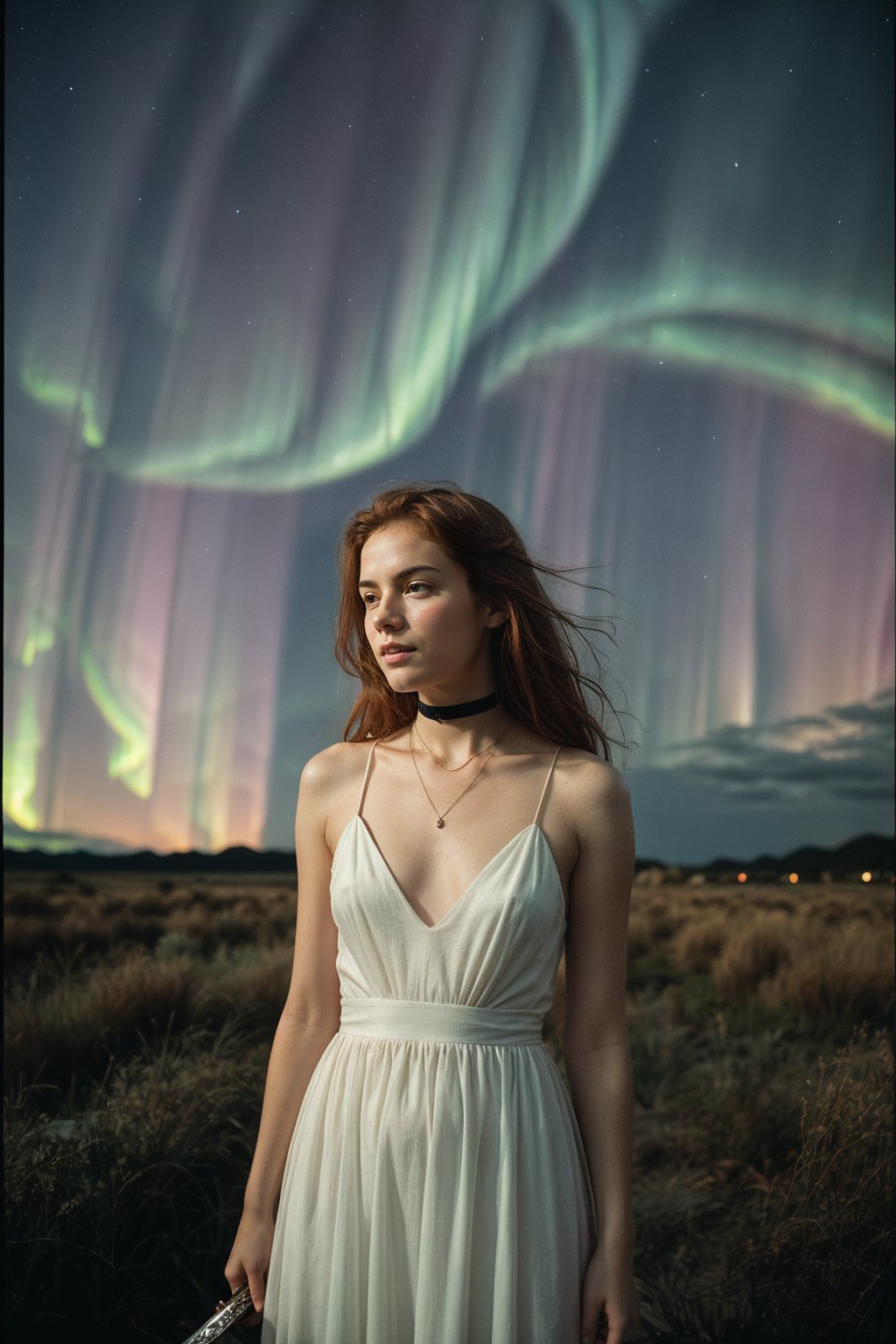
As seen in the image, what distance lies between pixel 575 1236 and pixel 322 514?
262cm

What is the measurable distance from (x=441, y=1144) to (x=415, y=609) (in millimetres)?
801

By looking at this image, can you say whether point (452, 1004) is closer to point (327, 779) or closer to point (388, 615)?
point (327, 779)

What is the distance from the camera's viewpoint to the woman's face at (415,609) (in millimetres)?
1835

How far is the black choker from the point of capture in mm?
1970

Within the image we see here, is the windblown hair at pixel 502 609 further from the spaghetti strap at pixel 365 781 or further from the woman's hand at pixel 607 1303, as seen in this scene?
the woman's hand at pixel 607 1303

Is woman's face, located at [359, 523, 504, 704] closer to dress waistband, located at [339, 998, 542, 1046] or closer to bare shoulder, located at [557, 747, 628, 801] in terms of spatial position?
bare shoulder, located at [557, 747, 628, 801]

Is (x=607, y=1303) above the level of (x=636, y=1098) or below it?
above

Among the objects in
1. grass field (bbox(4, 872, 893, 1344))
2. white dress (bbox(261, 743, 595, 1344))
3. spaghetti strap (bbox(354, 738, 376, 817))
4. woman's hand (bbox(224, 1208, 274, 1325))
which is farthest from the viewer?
grass field (bbox(4, 872, 893, 1344))

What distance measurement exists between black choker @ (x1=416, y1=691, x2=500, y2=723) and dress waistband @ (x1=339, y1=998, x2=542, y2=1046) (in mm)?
469

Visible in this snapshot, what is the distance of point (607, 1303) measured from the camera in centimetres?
171

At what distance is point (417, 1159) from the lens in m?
1.71

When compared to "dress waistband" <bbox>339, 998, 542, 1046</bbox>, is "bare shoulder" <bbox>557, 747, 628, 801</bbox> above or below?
above

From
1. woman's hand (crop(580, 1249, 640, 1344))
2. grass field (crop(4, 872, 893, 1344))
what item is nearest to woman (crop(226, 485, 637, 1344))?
woman's hand (crop(580, 1249, 640, 1344))

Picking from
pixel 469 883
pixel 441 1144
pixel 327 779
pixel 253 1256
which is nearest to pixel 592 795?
pixel 469 883
